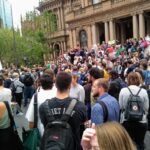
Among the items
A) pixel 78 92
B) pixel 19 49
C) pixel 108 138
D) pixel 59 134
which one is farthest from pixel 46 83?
pixel 19 49

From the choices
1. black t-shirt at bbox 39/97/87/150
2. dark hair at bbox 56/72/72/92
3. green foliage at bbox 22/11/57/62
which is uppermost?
green foliage at bbox 22/11/57/62

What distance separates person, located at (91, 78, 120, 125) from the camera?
15.5 ft

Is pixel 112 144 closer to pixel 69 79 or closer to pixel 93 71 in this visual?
pixel 69 79

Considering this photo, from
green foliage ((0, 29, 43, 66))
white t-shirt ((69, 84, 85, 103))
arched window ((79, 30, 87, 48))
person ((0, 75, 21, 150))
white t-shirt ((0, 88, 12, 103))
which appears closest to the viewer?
person ((0, 75, 21, 150))

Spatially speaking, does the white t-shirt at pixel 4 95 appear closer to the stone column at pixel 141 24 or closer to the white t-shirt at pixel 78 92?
the white t-shirt at pixel 78 92

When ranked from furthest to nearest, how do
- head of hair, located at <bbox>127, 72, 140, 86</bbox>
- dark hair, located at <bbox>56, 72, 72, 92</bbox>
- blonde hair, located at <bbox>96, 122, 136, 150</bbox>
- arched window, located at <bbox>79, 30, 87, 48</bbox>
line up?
1. arched window, located at <bbox>79, 30, 87, 48</bbox>
2. head of hair, located at <bbox>127, 72, 140, 86</bbox>
3. dark hair, located at <bbox>56, 72, 72, 92</bbox>
4. blonde hair, located at <bbox>96, 122, 136, 150</bbox>

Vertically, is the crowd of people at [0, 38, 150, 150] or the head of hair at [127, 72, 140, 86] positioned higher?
the head of hair at [127, 72, 140, 86]

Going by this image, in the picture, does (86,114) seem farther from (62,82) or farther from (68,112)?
(62,82)

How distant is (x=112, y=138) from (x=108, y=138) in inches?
1.0

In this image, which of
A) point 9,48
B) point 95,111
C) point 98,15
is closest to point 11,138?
point 95,111

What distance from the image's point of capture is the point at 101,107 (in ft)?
15.6

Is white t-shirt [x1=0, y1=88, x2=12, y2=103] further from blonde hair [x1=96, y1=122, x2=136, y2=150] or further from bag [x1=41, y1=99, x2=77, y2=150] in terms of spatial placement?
blonde hair [x1=96, y1=122, x2=136, y2=150]

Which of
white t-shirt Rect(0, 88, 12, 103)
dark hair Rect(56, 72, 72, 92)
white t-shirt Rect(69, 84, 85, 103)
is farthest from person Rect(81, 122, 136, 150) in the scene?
white t-shirt Rect(69, 84, 85, 103)

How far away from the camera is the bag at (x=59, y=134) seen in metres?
3.97
